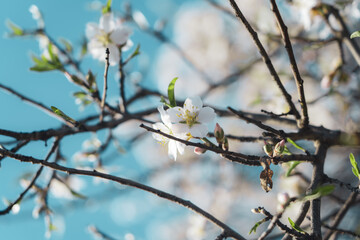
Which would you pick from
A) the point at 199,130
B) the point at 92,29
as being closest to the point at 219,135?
the point at 199,130

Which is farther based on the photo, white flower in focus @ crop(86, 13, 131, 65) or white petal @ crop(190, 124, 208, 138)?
white flower in focus @ crop(86, 13, 131, 65)

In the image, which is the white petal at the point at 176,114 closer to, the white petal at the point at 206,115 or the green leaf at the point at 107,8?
the white petal at the point at 206,115

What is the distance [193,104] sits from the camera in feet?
2.90

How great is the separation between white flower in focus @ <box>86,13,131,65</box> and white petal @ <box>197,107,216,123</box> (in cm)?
43

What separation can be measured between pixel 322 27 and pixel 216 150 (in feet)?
4.35

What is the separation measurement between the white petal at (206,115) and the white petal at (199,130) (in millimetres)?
43

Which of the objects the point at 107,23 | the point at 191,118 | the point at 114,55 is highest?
the point at 107,23

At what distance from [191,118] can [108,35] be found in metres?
0.55

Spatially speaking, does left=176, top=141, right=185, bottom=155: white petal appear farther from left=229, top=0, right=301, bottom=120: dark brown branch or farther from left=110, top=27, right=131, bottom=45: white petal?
left=110, top=27, right=131, bottom=45: white petal

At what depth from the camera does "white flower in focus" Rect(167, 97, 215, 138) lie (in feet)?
2.73

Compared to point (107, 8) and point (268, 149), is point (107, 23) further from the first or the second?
point (268, 149)

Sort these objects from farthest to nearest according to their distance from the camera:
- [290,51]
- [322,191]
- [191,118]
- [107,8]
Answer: [107,8]
[191,118]
[290,51]
[322,191]

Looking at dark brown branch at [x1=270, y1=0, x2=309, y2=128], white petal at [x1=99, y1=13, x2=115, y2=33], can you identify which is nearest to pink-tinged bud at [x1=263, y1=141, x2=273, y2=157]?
dark brown branch at [x1=270, y1=0, x2=309, y2=128]

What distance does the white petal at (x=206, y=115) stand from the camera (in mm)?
886
